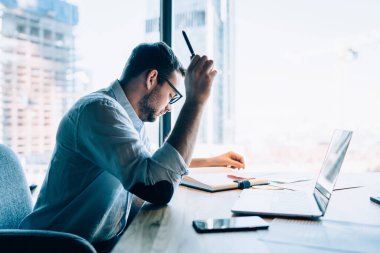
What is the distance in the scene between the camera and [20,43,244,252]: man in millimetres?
817

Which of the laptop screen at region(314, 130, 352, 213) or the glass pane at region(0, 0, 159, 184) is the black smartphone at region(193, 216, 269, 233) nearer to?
the laptop screen at region(314, 130, 352, 213)

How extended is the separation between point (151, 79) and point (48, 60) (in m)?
1.14

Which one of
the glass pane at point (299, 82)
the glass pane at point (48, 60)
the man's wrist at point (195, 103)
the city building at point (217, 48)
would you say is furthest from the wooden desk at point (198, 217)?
the glass pane at point (299, 82)

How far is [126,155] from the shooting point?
2.63ft

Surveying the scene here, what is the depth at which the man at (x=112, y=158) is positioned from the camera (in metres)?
0.82

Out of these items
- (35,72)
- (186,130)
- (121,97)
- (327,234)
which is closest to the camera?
(327,234)

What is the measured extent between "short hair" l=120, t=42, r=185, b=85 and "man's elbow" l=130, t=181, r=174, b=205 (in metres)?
0.45

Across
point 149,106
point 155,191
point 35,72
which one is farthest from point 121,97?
point 35,72

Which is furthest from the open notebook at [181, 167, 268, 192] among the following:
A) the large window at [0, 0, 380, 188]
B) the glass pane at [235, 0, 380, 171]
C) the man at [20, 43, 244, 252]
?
the glass pane at [235, 0, 380, 171]

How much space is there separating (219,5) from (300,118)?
50.3 inches

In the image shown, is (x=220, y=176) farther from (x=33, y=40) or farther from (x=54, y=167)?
(x=33, y=40)

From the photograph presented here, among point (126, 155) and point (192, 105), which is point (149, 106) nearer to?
point (192, 105)

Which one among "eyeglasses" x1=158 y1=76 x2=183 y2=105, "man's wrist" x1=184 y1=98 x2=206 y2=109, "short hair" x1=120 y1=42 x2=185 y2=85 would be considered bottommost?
"man's wrist" x1=184 y1=98 x2=206 y2=109

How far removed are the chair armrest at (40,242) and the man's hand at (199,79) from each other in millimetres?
489
